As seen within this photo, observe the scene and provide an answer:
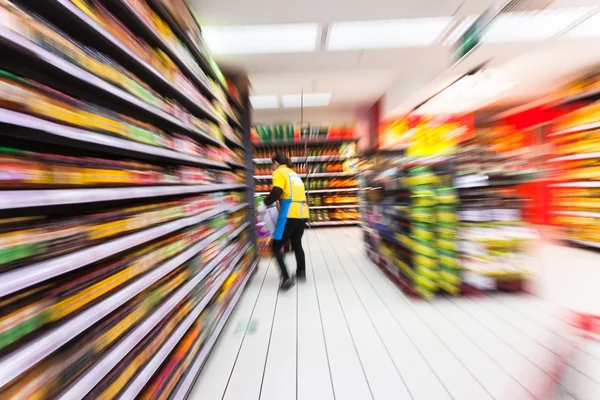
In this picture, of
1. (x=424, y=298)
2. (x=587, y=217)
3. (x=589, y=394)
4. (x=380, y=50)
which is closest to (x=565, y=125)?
(x=587, y=217)

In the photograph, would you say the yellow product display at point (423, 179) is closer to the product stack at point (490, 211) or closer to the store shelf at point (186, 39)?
the product stack at point (490, 211)

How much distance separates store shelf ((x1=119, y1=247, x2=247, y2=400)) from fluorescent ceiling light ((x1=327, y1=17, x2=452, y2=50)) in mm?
3245

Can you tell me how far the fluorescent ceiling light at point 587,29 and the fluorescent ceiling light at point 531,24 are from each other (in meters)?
0.19

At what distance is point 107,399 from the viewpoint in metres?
0.99

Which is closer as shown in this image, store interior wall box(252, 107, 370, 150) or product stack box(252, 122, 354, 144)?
product stack box(252, 122, 354, 144)

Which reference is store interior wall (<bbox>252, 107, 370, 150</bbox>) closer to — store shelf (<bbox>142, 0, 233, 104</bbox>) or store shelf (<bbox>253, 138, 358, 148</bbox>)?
store shelf (<bbox>253, 138, 358, 148</bbox>)

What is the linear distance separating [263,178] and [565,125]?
614 centimetres

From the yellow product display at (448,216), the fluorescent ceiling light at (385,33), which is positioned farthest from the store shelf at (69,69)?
the fluorescent ceiling light at (385,33)

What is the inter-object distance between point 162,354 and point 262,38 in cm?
358

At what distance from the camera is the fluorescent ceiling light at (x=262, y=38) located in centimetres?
332

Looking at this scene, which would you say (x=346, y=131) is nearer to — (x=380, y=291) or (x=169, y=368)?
(x=380, y=291)

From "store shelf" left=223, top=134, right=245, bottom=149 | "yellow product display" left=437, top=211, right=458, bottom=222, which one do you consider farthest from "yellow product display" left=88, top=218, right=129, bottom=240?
"yellow product display" left=437, top=211, right=458, bottom=222

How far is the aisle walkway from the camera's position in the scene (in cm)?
165

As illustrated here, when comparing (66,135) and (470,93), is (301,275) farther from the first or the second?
(470,93)
